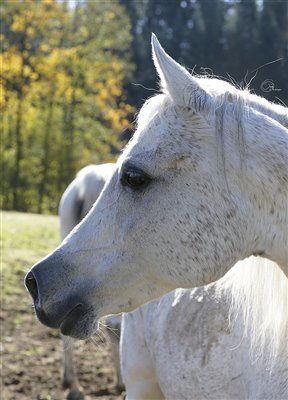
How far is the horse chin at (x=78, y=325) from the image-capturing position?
6.98ft

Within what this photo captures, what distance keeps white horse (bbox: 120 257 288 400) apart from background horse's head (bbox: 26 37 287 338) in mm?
280

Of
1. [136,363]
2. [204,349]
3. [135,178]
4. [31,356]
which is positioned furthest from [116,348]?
[135,178]

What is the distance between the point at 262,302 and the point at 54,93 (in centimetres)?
2294

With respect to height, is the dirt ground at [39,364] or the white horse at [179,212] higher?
the white horse at [179,212]

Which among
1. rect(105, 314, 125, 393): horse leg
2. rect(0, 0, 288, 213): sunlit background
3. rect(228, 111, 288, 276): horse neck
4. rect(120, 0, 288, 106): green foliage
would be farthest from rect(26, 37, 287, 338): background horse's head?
rect(120, 0, 288, 106): green foliage

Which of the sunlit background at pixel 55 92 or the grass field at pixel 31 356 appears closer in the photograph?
the grass field at pixel 31 356

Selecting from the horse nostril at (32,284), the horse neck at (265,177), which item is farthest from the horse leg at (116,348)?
the horse neck at (265,177)

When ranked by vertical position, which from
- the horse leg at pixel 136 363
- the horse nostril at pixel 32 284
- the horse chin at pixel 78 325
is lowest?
the horse leg at pixel 136 363

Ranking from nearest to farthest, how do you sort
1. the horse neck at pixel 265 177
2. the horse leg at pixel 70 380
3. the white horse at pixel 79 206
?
the horse neck at pixel 265 177 → the horse leg at pixel 70 380 → the white horse at pixel 79 206

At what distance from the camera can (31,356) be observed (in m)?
6.41

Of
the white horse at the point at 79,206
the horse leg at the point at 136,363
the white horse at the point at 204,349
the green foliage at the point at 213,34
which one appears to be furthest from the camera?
the green foliage at the point at 213,34

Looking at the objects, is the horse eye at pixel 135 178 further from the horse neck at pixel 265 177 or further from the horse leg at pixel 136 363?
the horse leg at pixel 136 363

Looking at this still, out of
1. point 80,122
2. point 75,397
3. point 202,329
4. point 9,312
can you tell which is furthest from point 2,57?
point 202,329

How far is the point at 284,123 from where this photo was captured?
6.94 feet
